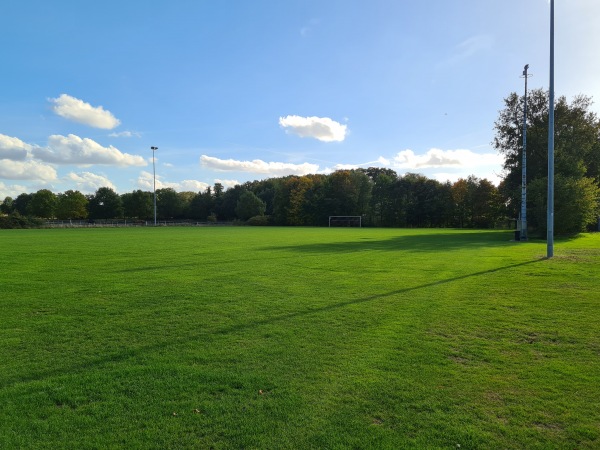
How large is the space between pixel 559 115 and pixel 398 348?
148 ft

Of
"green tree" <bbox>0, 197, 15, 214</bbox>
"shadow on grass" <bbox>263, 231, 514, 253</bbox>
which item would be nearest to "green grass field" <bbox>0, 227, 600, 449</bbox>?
"shadow on grass" <bbox>263, 231, 514, 253</bbox>

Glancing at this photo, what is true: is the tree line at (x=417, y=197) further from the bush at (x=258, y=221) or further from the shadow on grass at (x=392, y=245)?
the shadow on grass at (x=392, y=245)

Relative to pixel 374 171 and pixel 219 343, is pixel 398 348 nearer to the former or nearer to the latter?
pixel 219 343

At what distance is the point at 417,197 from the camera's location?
308 feet

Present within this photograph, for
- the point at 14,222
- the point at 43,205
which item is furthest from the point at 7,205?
A: the point at 14,222

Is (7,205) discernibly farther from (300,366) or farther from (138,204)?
(300,366)

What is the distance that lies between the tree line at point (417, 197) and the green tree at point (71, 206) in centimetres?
24

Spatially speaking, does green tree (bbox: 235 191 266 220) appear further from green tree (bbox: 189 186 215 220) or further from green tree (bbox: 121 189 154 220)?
green tree (bbox: 121 189 154 220)

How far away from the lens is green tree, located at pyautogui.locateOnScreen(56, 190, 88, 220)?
110062mm

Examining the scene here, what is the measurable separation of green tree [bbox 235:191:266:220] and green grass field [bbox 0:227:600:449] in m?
101

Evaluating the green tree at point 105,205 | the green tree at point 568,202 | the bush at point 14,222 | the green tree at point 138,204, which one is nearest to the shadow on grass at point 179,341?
the green tree at point 568,202

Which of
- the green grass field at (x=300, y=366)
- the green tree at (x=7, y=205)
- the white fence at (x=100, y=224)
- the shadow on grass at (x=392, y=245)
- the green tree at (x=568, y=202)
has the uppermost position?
the green tree at (x=7, y=205)

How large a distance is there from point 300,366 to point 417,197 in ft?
306

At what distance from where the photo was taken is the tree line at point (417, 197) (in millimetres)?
34594
